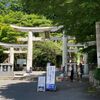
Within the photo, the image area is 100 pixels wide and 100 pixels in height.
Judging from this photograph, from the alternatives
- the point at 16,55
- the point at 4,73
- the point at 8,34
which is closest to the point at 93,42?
the point at 4,73

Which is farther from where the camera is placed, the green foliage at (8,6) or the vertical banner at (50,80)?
the green foliage at (8,6)

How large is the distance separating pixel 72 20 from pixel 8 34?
3361cm

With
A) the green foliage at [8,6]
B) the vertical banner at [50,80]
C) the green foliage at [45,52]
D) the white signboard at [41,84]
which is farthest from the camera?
the green foliage at [8,6]

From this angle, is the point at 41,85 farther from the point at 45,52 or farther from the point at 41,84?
the point at 45,52

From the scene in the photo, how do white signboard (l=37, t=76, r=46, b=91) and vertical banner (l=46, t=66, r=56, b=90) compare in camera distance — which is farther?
vertical banner (l=46, t=66, r=56, b=90)

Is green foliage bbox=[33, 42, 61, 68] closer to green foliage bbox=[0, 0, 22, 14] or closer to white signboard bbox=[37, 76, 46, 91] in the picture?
green foliage bbox=[0, 0, 22, 14]

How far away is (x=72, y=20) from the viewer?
2147cm

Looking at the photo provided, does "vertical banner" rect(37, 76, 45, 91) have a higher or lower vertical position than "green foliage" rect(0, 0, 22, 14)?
lower

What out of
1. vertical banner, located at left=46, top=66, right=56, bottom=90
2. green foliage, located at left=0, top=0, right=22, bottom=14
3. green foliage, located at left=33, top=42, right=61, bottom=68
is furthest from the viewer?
green foliage, located at left=0, top=0, right=22, bottom=14

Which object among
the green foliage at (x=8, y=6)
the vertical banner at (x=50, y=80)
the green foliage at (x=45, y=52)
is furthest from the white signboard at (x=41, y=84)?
the green foliage at (x=8, y=6)

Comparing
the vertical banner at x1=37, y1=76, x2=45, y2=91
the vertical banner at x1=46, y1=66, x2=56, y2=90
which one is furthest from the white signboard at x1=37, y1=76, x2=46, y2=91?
the vertical banner at x1=46, y1=66, x2=56, y2=90

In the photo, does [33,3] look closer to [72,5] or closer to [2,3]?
[72,5]

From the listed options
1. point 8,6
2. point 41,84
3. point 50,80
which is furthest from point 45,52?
point 41,84

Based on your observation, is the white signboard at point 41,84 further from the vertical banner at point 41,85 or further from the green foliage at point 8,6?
the green foliage at point 8,6
